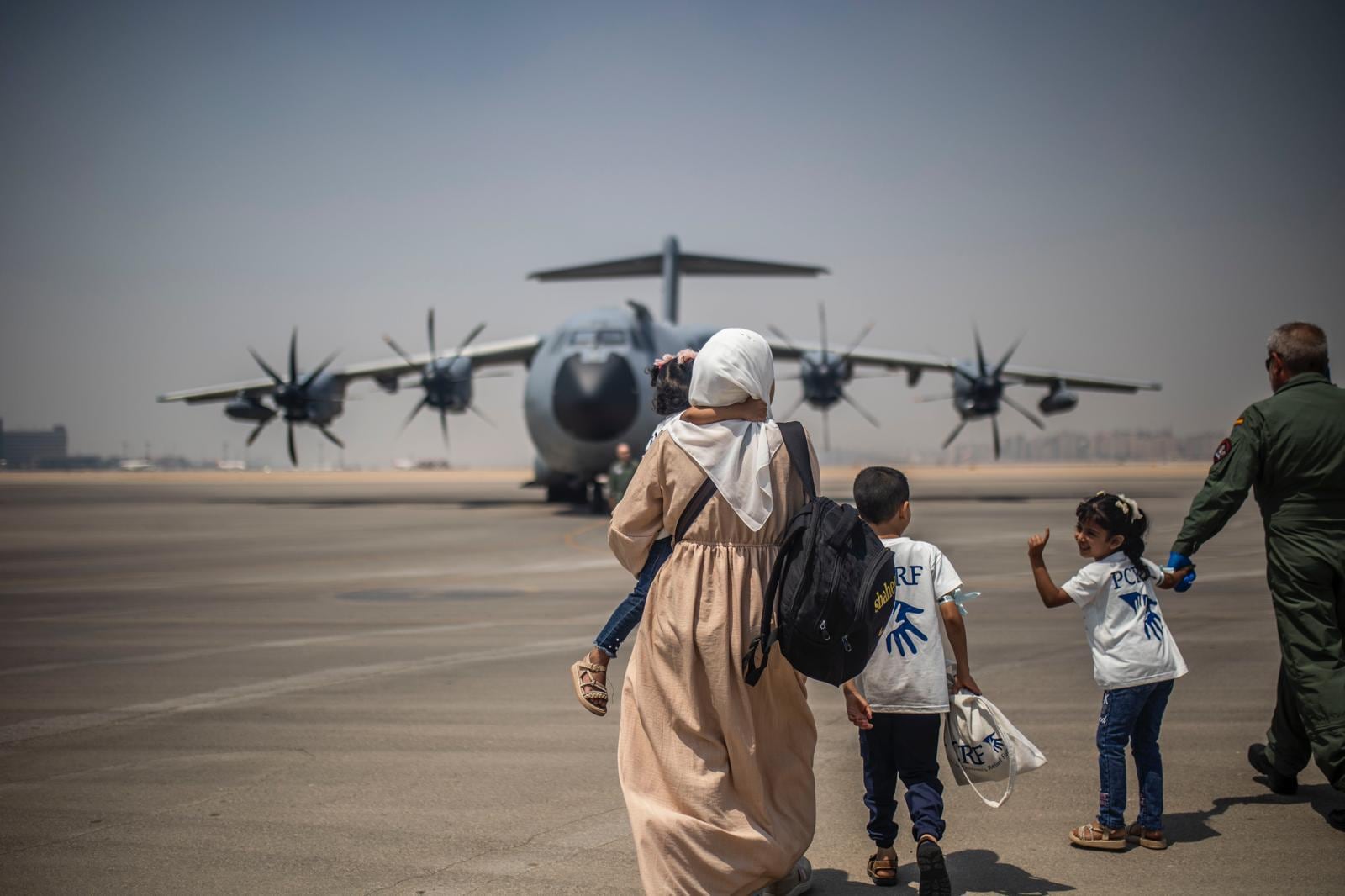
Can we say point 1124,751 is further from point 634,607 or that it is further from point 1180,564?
point 634,607

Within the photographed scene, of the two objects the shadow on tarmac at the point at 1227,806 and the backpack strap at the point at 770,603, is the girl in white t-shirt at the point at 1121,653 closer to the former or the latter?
the shadow on tarmac at the point at 1227,806

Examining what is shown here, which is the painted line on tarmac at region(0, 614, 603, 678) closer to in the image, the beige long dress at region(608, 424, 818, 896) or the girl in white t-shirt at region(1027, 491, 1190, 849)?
the beige long dress at region(608, 424, 818, 896)

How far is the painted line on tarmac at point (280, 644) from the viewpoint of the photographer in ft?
27.3

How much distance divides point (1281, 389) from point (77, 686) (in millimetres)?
7098

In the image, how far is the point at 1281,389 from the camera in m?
5.09

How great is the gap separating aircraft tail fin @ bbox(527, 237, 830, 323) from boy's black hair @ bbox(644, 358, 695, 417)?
27133 mm

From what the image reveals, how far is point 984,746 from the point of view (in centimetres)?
416

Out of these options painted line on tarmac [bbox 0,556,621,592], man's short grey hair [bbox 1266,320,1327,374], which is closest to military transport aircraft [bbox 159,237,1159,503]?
painted line on tarmac [bbox 0,556,621,592]

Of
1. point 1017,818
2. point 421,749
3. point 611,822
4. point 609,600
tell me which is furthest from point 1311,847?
point 609,600

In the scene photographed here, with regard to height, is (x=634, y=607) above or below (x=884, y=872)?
above

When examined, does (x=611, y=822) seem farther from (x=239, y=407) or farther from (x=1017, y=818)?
(x=239, y=407)

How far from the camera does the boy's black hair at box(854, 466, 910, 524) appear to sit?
4.38 metres

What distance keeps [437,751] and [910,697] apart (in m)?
2.75

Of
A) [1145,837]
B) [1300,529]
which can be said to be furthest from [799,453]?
[1300,529]
